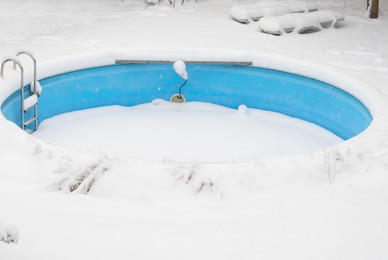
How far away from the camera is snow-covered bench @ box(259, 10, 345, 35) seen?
702cm

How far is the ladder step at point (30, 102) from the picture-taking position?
196 inches

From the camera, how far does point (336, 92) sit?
564 cm

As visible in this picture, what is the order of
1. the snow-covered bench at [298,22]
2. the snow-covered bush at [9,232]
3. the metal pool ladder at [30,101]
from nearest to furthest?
the snow-covered bush at [9,232], the metal pool ladder at [30,101], the snow-covered bench at [298,22]

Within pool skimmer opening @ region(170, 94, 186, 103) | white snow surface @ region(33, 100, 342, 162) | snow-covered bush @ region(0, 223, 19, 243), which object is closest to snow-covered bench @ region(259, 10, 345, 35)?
white snow surface @ region(33, 100, 342, 162)

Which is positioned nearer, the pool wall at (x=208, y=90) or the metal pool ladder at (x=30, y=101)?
the metal pool ladder at (x=30, y=101)

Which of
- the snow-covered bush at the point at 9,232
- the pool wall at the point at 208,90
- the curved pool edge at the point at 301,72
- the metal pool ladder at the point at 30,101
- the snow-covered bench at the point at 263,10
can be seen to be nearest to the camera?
the snow-covered bush at the point at 9,232

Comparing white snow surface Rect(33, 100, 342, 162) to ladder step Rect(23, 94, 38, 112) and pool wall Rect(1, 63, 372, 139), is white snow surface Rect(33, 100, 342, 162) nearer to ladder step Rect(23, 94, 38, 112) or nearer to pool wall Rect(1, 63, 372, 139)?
pool wall Rect(1, 63, 372, 139)

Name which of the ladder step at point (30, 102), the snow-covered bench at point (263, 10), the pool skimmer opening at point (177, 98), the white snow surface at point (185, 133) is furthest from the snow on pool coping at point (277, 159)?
the snow-covered bench at point (263, 10)

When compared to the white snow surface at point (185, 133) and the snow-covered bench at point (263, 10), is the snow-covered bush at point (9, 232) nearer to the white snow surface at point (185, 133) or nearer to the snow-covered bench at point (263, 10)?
the white snow surface at point (185, 133)

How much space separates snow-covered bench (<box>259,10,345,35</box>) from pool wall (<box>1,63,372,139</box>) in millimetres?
1050

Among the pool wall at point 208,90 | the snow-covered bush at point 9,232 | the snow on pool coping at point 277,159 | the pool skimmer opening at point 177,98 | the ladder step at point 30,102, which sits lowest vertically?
the pool skimmer opening at point 177,98

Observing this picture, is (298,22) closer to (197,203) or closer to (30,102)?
(30,102)

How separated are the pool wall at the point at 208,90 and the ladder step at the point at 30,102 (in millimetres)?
468

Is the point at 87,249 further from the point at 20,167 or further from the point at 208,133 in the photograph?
the point at 208,133
